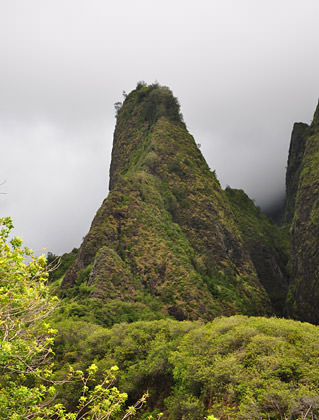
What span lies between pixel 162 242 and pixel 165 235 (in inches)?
90.6

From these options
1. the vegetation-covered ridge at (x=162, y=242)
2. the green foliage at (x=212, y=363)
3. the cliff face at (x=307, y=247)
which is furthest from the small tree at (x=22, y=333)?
the cliff face at (x=307, y=247)

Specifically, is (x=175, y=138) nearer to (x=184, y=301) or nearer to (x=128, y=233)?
(x=128, y=233)

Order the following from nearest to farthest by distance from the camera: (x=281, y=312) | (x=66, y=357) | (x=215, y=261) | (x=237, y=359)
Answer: (x=237, y=359) → (x=66, y=357) → (x=215, y=261) → (x=281, y=312)

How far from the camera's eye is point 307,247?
59.7 metres

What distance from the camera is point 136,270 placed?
39.4m

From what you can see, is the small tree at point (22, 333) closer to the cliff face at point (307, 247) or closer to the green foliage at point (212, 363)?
the green foliage at point (212, 363)

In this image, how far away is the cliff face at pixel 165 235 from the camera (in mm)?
37312

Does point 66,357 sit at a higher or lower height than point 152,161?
lower

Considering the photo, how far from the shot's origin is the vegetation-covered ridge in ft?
115

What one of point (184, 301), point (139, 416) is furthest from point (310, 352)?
point (184, 301)

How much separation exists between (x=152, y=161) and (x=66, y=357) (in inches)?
1755

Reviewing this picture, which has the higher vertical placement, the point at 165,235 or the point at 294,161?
the point at 294,161

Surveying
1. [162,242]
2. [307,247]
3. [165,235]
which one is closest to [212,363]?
[162,242]

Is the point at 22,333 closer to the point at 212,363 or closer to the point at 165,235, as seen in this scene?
the point at 212,363
